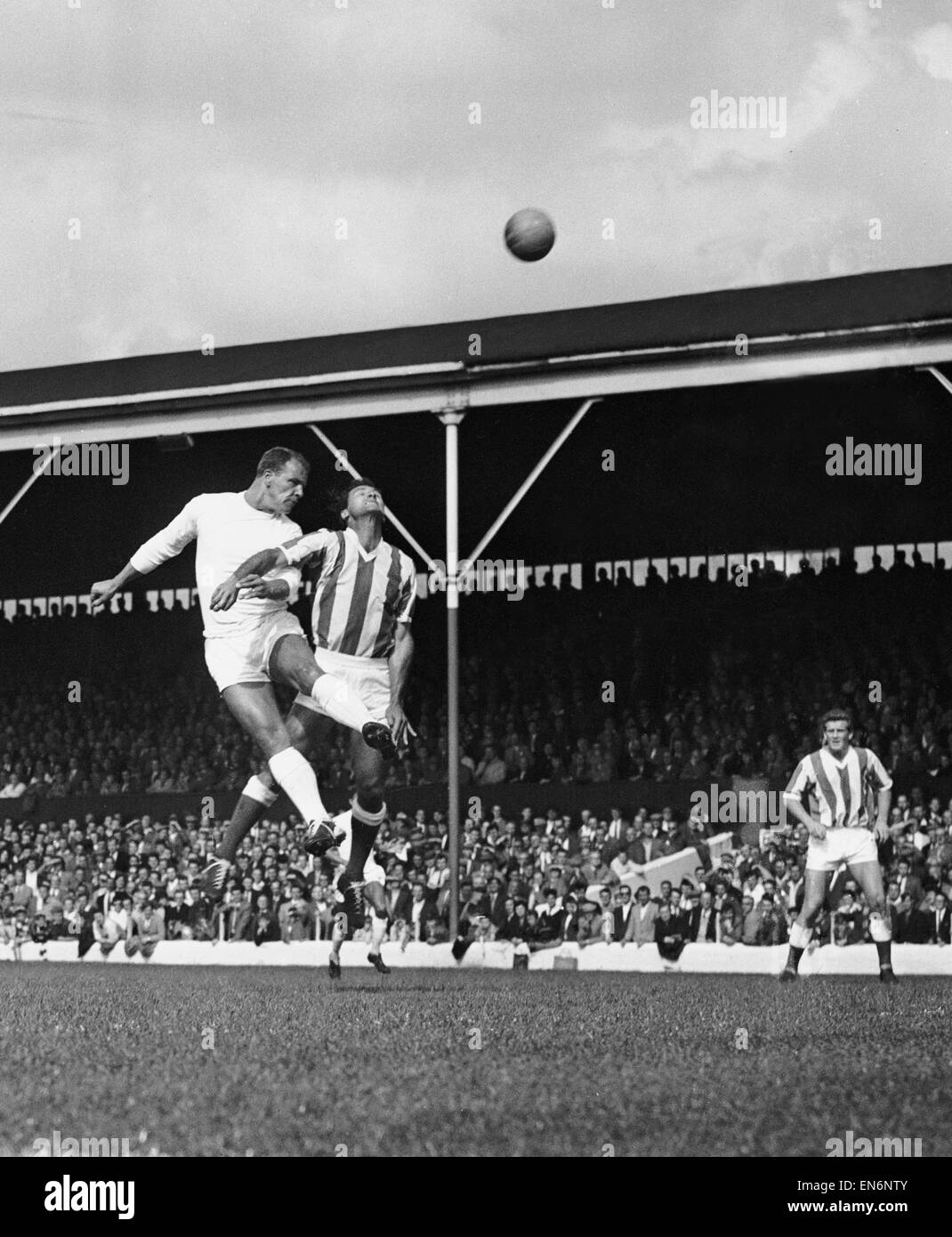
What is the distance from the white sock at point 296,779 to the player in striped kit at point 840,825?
3.27m

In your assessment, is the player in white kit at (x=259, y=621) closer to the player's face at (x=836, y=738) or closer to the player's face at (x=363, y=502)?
the player's face at (x=363, y=502)

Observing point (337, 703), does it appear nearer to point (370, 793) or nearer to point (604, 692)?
point (370, 793)

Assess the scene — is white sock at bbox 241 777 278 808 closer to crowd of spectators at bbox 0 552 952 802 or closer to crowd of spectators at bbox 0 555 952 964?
crowd of spectators at bbox 0 555 952 964

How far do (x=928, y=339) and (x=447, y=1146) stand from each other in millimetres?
9122

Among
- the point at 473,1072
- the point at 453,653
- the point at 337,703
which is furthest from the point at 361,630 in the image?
the point at 473,1072

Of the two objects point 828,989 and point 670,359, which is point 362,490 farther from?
point 828,989

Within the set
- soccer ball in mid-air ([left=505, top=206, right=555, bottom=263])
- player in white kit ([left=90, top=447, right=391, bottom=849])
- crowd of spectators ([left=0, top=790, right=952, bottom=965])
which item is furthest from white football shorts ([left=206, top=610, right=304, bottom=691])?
soccer ball in mid-air ([left=505, top=206, right=555, bottom=263])

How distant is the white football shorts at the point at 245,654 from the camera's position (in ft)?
38.0

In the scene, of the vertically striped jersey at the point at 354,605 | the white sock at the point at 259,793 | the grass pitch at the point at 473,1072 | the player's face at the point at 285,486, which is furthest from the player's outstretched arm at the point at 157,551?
the grass pitch at the point at 473,1072

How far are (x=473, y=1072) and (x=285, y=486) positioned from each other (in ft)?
20.1

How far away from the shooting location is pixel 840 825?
12.2m

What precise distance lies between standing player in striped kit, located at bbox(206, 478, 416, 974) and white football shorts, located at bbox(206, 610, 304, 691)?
0.36 meters
